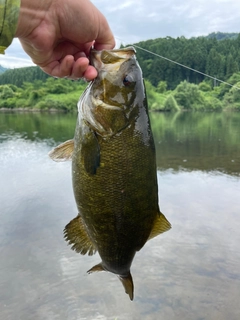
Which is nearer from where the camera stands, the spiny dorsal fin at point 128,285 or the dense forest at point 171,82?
the spiny dorsal fin at point 128,285

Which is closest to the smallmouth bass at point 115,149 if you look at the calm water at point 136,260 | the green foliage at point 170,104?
the calm water at point 136,260

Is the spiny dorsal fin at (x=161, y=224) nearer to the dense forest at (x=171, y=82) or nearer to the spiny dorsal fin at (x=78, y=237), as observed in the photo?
the spiny dorsal fin at (x=78, y=237)

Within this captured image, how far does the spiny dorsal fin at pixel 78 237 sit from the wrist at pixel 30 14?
1316 millimetres

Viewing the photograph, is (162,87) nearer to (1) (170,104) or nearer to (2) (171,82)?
(2) (171,82)

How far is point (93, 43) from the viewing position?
2.52m

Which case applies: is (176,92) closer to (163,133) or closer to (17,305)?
(163,133)

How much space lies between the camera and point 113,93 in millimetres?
2008

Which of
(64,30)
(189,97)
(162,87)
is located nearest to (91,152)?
(64,30)

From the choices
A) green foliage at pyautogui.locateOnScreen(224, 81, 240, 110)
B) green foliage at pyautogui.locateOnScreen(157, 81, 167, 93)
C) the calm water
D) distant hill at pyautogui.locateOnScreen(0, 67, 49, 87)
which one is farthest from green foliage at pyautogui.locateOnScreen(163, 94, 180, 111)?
the calm water

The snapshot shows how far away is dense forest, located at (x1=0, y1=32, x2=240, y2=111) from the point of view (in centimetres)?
7525

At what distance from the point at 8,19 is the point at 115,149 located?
3.44ft

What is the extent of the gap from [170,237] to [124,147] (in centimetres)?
962

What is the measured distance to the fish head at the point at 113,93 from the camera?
2.00 meters

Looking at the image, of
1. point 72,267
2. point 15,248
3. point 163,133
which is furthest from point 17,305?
point 163,133
